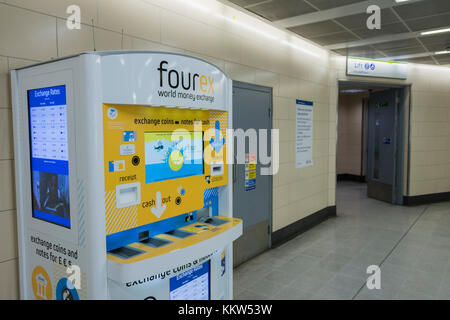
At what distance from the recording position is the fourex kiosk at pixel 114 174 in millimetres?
1640

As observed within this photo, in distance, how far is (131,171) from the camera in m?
1.79

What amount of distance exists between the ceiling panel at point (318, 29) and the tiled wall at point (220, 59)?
20 centimetres

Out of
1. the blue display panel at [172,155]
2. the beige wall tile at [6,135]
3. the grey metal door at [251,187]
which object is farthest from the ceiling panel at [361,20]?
the beige wall tile at [6,135]

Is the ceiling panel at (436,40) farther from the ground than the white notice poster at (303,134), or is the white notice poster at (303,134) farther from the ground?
the ceiling panel at (436,40)

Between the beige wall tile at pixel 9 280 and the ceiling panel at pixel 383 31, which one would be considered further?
the ceiling panel at pixel 383 31

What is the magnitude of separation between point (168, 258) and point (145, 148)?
587mm

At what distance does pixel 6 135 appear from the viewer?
200 cm

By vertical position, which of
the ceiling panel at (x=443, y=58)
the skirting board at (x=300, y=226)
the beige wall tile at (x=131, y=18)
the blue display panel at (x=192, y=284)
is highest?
the ceiling panel at (x=443, y=58)

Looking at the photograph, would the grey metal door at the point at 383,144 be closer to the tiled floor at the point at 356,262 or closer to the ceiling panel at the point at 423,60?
the ceiling panel at the point at 423,60

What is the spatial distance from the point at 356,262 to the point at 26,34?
13.1ft

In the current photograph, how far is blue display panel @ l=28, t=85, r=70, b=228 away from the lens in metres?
1.75

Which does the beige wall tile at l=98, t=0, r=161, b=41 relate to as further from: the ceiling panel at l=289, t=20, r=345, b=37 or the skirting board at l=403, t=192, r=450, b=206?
the skirting board at l=403, t=192, r=450, b=206

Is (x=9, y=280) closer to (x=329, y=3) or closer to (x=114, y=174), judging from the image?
(x=114, y=174)

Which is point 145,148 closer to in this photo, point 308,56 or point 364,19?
point 364,19
